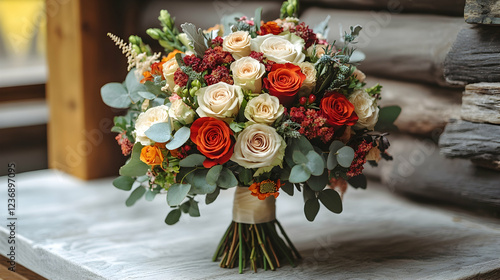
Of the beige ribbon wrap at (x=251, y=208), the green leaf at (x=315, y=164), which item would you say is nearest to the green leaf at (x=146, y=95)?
the beige ribbon wrap at (x=251, y=208)

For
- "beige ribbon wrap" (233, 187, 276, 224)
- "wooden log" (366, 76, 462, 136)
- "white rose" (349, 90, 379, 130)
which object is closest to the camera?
"white rose" (349, 90, 379, 130)

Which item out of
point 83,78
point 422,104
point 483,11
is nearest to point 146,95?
point 483,11

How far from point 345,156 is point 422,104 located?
2.85 ft

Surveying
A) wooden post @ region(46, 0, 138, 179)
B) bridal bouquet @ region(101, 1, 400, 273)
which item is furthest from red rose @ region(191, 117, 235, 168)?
wooden post @ region(46, 0, 138, 179)

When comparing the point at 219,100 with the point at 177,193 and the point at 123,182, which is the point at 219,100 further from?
the point at 123,182

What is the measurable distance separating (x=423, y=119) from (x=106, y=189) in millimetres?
1332

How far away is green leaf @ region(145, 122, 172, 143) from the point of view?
145cm

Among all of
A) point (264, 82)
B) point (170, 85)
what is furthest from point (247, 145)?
point (170, 85)

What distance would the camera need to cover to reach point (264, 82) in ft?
4.80

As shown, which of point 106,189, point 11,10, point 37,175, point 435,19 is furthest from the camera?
point 11,10

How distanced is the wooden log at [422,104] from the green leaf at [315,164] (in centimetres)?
88

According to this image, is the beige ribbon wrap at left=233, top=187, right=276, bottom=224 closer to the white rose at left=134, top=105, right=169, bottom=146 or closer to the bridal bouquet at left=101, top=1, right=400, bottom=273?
the bridal bouquet at left=101, top=1, right=400, bottom=273

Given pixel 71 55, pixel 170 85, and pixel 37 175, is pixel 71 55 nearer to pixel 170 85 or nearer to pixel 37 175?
pixel 37 175

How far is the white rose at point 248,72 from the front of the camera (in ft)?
4.71
